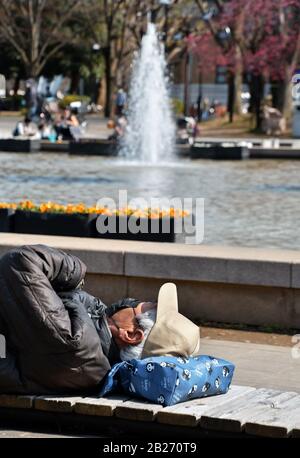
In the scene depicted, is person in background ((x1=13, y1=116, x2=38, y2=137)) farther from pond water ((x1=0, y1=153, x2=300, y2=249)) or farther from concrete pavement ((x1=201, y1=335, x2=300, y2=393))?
concrete pavement ((x1=201, y1=335, x2=300, y2=393))

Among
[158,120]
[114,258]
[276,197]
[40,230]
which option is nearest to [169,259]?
[114,258]

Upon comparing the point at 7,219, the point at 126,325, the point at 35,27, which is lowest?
the point at 7,219

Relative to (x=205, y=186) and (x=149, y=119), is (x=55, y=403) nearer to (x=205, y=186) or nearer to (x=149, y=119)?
(x=205, y=186)

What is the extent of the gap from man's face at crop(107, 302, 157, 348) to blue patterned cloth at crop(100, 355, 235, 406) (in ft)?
0.59

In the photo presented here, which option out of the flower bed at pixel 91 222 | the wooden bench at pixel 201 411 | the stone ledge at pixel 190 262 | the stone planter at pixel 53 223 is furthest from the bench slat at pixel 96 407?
the stone planter at pixel 53 223

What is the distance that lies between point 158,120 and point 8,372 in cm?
3194

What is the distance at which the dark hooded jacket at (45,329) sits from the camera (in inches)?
261

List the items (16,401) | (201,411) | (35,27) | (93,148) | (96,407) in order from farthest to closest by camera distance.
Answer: (35,27) → (93,148) → (16,401) → (96,407) → (201,411)

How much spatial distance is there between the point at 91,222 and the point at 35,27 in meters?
51.6

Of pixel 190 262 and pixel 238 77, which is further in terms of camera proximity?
pixel 238 77

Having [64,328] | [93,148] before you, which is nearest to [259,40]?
[93,148]

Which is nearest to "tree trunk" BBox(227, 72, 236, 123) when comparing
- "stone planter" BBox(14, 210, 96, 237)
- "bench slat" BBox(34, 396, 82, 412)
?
"stone planter" BBox(14, 210, 96, 237)

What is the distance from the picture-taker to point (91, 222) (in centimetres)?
1302

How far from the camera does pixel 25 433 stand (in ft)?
22.1
